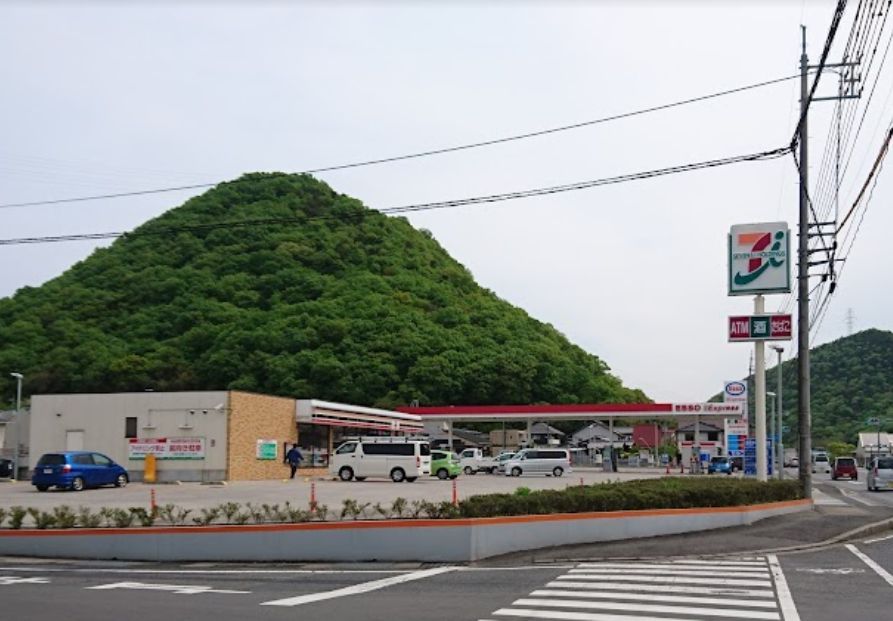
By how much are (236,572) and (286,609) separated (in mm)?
4770

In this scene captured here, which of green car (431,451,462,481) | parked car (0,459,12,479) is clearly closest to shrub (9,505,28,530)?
green car (431,451,462,481)

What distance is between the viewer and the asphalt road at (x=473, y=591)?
10820 mm

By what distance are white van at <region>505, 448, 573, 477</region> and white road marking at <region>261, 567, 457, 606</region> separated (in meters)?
37.9

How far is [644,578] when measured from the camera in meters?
13.7

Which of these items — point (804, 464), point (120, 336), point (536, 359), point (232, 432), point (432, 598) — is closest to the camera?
point (432, 598)

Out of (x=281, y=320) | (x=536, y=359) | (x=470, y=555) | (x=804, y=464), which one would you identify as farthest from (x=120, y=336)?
(x=470, y=555)

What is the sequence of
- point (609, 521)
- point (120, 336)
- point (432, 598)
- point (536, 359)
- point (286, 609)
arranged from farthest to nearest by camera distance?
point (536, 359), point (120, 336), point (609, 521), point (432, 598), point (286, 609)

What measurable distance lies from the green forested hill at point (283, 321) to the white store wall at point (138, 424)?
3230 cm

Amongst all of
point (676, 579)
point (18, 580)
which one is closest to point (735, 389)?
point (676, 579)

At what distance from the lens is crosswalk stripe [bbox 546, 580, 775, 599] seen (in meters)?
12.2

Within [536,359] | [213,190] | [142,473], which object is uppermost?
[213,190]

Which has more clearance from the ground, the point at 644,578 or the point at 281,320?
the point at 281,320

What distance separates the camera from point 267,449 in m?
43.0

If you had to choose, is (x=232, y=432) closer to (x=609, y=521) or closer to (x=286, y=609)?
(x=609, y=521)
